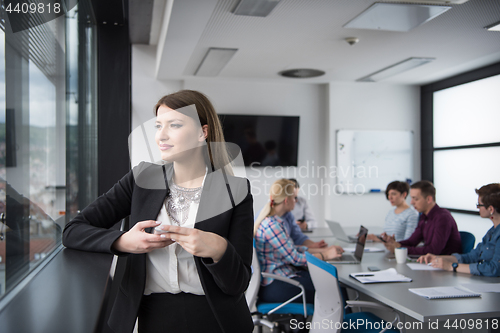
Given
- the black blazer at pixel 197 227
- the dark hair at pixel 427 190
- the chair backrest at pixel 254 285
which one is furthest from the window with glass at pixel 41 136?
the dark hair at pixel 427 190

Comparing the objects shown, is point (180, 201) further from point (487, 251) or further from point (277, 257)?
point (487, 251)

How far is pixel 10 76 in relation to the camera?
0.98 metres

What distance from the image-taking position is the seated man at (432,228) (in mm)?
3205

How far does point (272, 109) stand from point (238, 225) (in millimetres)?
5146

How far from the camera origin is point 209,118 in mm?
1215

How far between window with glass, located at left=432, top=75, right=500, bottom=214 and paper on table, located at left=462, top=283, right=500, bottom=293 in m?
3.38

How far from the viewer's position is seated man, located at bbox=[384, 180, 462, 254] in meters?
3.21

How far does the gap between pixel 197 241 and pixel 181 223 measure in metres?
0.26

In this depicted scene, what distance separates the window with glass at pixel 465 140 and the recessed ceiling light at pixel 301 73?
2.20m

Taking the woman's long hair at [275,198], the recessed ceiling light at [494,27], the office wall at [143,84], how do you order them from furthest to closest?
the office wall at [143,84], the recessed ceiling light at [494,27], the woman's long hair at [275,198]

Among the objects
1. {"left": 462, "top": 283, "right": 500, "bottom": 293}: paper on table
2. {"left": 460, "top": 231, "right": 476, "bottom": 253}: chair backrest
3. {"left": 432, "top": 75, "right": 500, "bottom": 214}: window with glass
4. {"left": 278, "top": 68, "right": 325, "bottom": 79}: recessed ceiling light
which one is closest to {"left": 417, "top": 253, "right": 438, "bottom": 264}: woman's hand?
{"left": 462, "top": 283, "right": 500, "bottom": 293}: paper on table

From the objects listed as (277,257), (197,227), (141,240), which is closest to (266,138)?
(277,257)

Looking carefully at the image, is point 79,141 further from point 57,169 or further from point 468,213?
Answer: point 468,213

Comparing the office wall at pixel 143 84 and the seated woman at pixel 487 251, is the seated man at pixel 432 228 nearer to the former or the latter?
the seated woman at pixel 487 251
